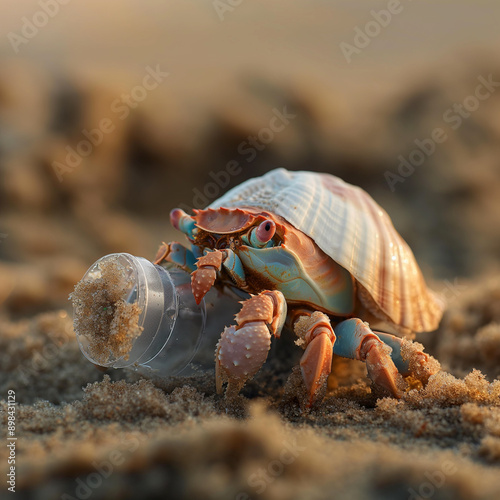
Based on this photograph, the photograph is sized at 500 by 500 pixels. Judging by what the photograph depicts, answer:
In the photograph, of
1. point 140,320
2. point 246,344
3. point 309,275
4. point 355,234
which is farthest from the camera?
point 355,234

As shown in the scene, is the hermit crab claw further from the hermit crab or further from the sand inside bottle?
the sand inside bottle

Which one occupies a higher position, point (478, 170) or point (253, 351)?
point (478, 170)

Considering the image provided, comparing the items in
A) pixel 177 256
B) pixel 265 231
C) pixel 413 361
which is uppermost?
pixel 265 231

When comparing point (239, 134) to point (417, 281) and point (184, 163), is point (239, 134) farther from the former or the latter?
point (417, 281)

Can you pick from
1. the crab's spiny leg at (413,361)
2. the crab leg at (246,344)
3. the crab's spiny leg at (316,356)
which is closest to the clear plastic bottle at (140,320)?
the crab leg at (246,344)

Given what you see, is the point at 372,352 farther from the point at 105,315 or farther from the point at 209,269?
the point at 105,315

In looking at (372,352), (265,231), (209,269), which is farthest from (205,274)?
(372,352)

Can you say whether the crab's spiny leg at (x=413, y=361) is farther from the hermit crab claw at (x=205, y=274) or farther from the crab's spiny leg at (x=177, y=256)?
the crab's spiny leg at (x=177, y=256)

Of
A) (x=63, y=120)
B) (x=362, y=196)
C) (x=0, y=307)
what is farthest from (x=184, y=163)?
(x=362, y=196)
